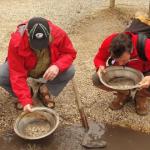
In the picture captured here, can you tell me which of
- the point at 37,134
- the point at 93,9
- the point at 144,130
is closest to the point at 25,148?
the point at 37,134

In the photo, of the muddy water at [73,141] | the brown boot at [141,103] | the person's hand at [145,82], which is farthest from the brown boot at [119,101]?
the person's hand at [145,82]

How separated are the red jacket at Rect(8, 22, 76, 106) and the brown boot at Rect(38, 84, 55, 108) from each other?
0.42 meters

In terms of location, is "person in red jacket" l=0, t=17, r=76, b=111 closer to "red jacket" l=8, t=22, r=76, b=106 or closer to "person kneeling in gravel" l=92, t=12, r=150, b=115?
"red jacket" l=8, t=22, r=76, b=106

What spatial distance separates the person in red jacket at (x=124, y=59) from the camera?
363 cm

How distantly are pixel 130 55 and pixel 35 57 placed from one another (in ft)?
3.11

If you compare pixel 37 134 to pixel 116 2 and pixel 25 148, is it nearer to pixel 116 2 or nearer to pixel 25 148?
pixel 25 148

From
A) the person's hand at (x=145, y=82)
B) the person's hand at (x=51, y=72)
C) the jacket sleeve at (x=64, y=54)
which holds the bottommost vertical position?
the person's hand at (x=145, y=82)

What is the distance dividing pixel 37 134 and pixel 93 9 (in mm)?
3717

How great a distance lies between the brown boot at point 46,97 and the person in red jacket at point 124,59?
0.58 m

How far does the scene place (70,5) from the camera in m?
7.33

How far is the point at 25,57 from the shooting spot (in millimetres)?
3820

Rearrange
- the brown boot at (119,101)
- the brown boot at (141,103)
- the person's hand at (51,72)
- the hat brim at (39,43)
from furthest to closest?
1. the brown boot at (119,101)
2. the brown boot at (141,103)
3. the person's hand at (51,72)
4. the hat brim at (39,43)

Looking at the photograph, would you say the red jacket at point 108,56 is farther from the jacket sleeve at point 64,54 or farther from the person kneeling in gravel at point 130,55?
the jacket sleeve at point 64,54

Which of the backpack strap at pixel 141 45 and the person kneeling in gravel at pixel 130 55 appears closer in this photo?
the person kneeling in gravel at pixel 130 55
